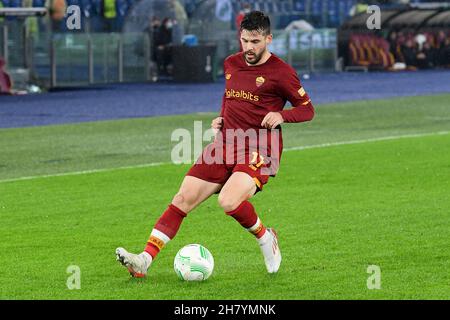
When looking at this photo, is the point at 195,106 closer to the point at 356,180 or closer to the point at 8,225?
the point at 356,180

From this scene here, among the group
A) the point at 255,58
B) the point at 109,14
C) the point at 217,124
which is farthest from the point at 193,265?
the point at 109,14

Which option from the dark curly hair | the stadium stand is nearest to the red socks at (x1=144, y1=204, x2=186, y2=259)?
the dark curly hair

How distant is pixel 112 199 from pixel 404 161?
218 inches

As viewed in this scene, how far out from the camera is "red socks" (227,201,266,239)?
10844 millimetres

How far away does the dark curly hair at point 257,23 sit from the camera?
1073 cm

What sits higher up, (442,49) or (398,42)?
(398,42)

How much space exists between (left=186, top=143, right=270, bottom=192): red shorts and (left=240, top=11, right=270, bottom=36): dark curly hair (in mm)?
1002

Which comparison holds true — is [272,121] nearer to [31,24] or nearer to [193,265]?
[193,265]

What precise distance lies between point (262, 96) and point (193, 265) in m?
1.50

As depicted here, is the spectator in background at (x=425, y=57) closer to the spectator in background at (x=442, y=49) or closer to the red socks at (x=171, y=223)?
the spectator in background at (x=442, y=49)

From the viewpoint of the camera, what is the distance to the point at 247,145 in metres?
11.0

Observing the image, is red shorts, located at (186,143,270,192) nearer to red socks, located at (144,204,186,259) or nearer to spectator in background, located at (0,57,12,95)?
red socks, located at (144,204,186,259)

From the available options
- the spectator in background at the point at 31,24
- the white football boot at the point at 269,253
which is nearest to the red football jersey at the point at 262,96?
the white football boot at the point at 269,253

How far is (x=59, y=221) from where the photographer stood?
47.1 feet
